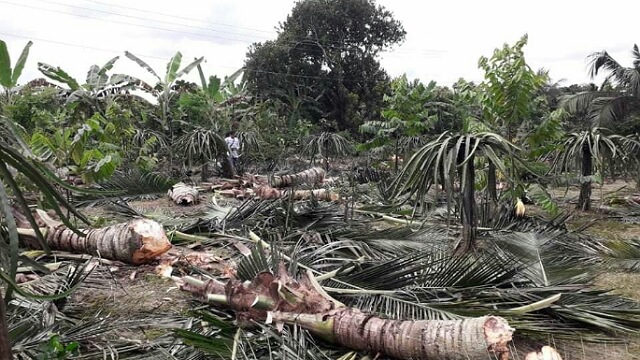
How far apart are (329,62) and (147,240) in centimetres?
2011

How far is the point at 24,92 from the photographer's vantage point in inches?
592

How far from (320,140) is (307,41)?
38.1ft

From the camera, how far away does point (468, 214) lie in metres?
4.75

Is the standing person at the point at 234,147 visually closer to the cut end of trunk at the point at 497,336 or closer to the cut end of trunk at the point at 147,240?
the cut end of trunk at the point at 147,240

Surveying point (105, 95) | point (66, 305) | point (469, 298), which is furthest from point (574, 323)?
point (105, 95)

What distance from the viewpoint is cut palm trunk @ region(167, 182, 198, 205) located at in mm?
8234

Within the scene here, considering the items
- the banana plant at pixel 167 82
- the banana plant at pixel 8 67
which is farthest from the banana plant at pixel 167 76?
the banana plant at pixel 8 67

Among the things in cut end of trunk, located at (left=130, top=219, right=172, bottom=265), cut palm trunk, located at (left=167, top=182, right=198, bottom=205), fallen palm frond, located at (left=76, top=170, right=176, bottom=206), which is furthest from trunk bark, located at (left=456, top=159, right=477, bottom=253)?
fallen palm frond, located at (left=76, top=170, right=176, bottom=206)

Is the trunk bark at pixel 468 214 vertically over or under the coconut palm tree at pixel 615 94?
under

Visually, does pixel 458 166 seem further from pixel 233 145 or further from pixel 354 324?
pixel 233 145

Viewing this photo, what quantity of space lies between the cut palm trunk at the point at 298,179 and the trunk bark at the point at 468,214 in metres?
5.57

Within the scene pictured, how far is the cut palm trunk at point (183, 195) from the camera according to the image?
8.23 metres

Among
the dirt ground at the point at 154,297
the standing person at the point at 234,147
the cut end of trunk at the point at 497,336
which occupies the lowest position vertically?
the dirt ground at the point at 154,297

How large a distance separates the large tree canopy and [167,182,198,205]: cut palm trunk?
14.7 m
